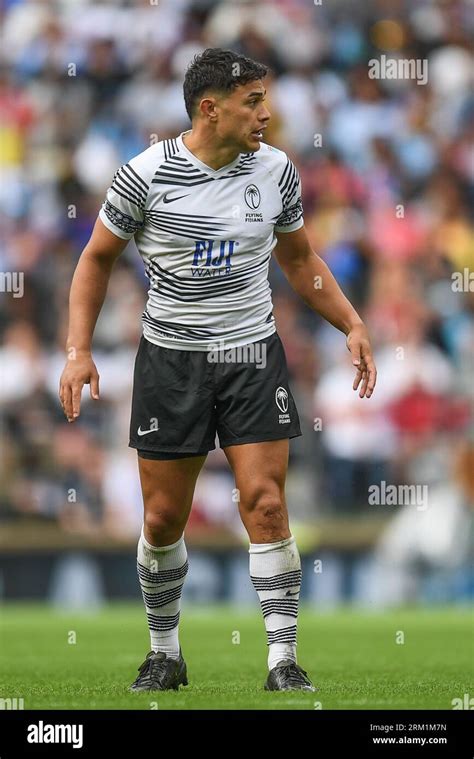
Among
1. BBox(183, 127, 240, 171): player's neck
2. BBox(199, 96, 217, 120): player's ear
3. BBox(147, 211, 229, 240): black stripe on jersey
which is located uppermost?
BBox(199, 96, 217, 120): player's ear

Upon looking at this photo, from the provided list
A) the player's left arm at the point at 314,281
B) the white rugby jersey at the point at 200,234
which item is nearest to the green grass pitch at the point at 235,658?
the player's left arm at the point at 314,281

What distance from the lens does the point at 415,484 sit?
43.5 ft

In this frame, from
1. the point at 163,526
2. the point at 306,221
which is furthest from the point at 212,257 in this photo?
the point at 306,221

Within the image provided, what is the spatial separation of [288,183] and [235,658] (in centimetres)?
304

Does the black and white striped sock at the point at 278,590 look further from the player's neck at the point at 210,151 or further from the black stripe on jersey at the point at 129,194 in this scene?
the player's neck at the point at 210,151

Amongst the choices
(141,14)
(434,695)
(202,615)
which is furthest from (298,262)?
(141,14)

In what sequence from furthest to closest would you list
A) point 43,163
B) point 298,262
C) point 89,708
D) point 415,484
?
point 43,163 < point 415,484 < point 298,262 < point 89,708

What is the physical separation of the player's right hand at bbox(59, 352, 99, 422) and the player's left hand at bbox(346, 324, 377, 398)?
3.71 ft

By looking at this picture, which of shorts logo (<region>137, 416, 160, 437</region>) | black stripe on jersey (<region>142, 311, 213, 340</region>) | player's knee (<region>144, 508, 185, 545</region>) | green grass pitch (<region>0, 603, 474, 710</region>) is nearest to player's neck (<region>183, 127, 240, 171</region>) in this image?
black stripe on jersey (<region>142, 311, 213, 340</region>)

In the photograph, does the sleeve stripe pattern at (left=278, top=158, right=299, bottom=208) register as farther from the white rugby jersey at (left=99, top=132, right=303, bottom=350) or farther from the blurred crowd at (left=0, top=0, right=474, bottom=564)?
the blurred crowd at (left=0, top=0, right=474, bottom=564)

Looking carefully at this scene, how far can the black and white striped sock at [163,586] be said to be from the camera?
262 inches

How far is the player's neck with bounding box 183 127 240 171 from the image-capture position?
20.9ft

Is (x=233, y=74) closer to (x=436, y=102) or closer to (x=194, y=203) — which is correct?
(x=194, y=203)

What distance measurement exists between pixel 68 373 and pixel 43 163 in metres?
10.3
